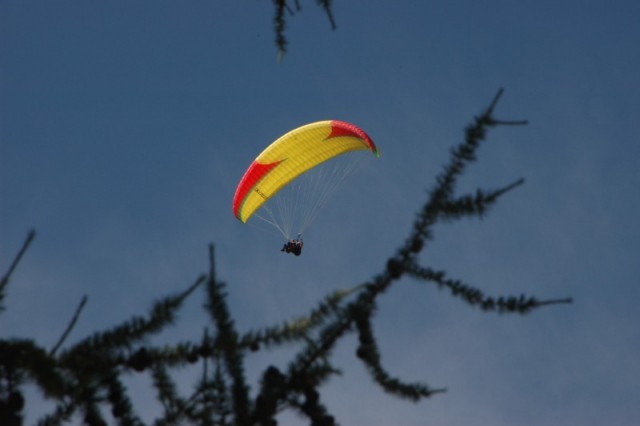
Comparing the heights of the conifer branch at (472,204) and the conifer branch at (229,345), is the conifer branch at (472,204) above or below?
above

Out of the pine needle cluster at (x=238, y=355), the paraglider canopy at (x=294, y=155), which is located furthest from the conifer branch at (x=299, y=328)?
the paraglider canopy at (x=294, y=155)

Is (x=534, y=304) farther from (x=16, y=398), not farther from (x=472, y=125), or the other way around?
(x=16, y=398)

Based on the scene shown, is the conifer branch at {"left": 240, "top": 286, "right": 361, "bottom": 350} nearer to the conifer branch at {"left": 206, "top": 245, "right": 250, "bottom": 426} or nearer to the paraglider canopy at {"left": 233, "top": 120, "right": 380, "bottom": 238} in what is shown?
the conifer branch at {"left": 206, "top": 245, "right": 250, "bottom": 426}

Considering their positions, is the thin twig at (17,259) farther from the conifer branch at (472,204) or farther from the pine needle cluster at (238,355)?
the conifer branch at (472,204)

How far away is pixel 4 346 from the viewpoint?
10.9 feet

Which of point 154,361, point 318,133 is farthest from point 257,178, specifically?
point 154,361

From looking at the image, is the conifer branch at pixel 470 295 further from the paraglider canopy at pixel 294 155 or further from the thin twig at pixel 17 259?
the paraglider canopy at pixel 294 155

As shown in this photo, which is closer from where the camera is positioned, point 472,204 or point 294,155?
point 472,204

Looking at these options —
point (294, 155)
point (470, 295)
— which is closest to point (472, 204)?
point (470, 295)

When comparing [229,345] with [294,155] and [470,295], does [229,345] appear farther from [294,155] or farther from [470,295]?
[294,155]

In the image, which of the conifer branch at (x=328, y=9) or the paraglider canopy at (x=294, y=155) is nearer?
the conifer branch at (x=328, y=9)

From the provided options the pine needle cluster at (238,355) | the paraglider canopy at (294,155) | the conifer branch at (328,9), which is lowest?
the pine needle cluster at (238,355)

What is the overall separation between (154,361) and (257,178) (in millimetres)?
24134

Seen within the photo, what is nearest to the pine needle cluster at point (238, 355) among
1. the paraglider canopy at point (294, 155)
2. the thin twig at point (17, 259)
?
the thin twig at point (17, 259)
